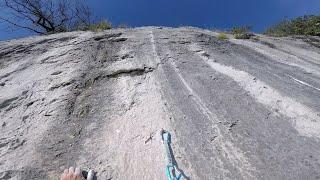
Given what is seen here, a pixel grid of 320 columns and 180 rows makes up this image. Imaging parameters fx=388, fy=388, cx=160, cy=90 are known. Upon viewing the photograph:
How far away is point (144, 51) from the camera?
7.00 metres

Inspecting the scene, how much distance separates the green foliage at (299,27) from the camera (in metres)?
12.0

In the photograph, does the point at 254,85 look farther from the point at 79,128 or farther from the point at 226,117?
the point at 79,128

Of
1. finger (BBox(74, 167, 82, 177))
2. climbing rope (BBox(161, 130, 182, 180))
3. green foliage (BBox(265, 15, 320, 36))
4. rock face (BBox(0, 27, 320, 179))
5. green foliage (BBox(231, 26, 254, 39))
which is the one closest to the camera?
climbing rope (BBox(161, 130, 182, 180))

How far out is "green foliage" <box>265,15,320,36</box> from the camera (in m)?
12.0

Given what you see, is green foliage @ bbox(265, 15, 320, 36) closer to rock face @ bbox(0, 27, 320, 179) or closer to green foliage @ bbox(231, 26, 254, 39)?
green foliage @ bbox(231, 26, 254, 39)

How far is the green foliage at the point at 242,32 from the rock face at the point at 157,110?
1.55 m

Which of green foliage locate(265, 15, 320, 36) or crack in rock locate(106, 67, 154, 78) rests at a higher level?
crack in rock locate(106, 67, 154, 78)

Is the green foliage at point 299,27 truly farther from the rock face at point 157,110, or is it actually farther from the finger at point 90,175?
the finger at point 90,175

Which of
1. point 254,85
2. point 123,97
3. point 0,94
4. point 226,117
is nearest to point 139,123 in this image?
point 123,97

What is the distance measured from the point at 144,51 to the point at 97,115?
2386 millimetres

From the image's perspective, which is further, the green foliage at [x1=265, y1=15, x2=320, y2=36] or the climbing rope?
the green foliage at [x1=265, y1=15, x2=320, y2=36]

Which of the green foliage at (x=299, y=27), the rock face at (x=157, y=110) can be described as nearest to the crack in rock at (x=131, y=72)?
the rock face at (x=157, y=110)

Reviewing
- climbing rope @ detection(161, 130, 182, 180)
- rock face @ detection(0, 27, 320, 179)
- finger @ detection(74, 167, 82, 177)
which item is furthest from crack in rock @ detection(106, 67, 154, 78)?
finger @ detection(74, 167, 82, 177)

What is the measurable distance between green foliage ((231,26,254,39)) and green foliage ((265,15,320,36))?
2.49 m
